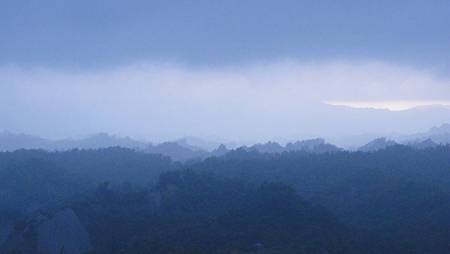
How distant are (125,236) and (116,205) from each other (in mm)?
9837

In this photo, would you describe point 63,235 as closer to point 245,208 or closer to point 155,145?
point 245,208

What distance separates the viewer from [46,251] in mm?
42750

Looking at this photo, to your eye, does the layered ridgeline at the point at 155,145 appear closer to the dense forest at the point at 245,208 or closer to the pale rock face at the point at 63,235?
the dense forest at the point at 245,208

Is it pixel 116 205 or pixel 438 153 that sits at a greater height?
pixel 438 153

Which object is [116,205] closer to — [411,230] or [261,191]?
[261,191]

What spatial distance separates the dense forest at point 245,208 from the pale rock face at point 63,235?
8cm

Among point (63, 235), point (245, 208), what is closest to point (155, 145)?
point (245, 208)

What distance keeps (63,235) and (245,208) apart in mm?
12453

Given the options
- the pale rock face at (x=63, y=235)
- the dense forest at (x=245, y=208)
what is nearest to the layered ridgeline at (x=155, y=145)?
the dense forest at (x=245, y=208)

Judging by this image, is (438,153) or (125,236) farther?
(438,153)

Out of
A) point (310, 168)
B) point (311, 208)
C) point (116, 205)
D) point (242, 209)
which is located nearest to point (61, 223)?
point (116, 205)

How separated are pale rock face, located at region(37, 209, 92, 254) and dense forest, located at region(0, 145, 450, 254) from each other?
8cm

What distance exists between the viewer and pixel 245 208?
47406 millimetres

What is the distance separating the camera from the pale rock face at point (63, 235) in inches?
1689
